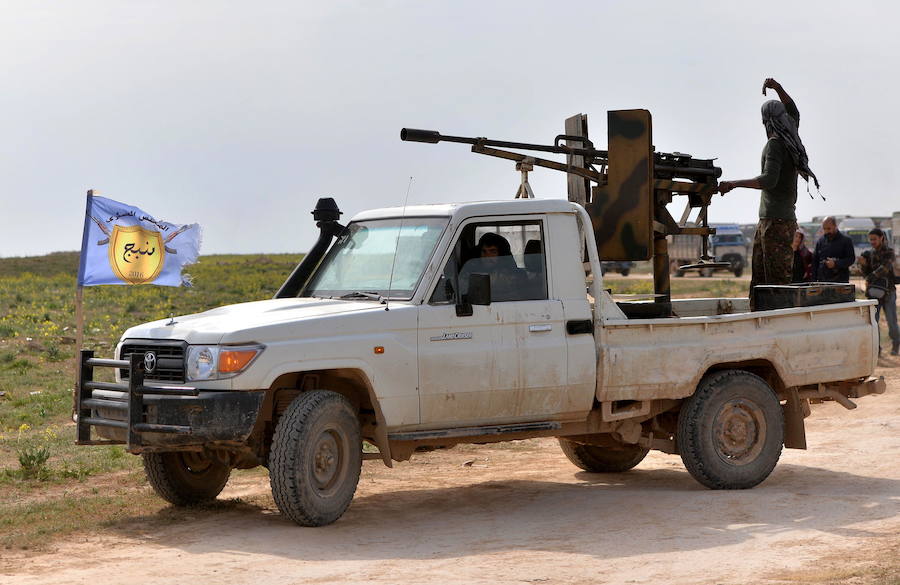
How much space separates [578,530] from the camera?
8.65m

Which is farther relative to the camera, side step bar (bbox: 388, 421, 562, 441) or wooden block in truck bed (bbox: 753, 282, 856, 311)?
wooden block in truck bed (bbox: 753, 282, 856, 311)

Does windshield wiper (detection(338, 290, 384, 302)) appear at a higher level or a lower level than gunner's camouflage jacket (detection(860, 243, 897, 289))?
lower

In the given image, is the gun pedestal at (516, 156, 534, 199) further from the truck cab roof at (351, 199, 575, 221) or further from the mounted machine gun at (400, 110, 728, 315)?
the truck cab roof at (351, 199, 575, 221)

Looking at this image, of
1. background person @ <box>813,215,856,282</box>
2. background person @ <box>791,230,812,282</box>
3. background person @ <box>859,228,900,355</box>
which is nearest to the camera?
background person @ <box>791,230,812,282</box>

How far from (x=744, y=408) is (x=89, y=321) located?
67.3 feet

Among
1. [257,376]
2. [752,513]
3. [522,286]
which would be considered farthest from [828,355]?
[257,376]

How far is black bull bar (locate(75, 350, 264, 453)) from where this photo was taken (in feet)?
26.9

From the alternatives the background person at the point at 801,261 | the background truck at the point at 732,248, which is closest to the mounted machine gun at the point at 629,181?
the background person at the point at 801,261

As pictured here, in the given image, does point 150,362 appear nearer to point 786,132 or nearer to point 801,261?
point 786,132

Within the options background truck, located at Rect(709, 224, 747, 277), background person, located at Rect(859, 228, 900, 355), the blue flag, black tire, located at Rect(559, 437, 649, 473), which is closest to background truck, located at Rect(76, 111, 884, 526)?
black tire, located at Rect(559, 437, 649, 473)

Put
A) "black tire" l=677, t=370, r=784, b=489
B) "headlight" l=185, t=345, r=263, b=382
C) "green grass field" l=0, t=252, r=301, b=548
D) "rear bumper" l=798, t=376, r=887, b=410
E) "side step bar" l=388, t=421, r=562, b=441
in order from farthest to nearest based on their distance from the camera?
"rear bumper" l=798, t=376, r=887, b=410 → "black tire" l=677, t=370, r=784, b=489 → "green grass field" l=0, t=252, r=301, b=548 → "side step bar" l=388, t=421, r=562, b=441 → "headlight" l=185, t=345, r=263, b=382

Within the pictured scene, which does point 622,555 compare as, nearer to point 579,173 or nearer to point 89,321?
point 579,173

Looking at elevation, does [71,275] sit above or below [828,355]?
above

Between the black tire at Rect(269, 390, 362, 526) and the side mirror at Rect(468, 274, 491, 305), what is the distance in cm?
113
